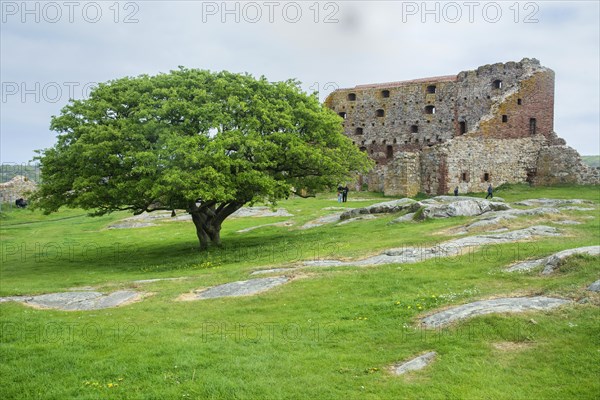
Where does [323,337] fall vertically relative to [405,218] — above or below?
below

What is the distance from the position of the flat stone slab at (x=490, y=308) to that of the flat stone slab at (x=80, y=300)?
34.1 feet

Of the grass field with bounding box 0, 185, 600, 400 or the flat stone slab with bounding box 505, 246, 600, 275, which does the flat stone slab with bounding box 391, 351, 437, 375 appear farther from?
the flat stone slab with bounding box 505, 246, 600, 275

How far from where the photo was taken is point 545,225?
2439cm

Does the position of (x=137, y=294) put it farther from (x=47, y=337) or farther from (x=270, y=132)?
(x=270, y=132)

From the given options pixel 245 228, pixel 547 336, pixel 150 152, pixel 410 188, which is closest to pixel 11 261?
pixel 150 152

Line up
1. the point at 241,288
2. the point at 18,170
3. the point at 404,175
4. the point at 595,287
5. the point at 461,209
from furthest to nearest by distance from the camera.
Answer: the point at 18,170, the point at 404,175, the point at 461,209, the point at 241,288, the point at 595,287

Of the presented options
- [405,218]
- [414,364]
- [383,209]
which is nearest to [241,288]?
[414,364]

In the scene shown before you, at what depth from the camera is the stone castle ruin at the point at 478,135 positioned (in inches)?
1946

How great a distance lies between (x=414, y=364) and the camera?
35.4ft

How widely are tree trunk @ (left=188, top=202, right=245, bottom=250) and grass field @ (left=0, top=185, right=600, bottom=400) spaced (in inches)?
268

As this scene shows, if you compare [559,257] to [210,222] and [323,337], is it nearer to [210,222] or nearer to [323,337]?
[323,337]

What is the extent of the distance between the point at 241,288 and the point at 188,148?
9.91m

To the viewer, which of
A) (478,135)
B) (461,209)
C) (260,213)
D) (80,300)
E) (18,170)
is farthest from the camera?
(18,170)

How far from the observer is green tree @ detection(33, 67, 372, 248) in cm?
2627
